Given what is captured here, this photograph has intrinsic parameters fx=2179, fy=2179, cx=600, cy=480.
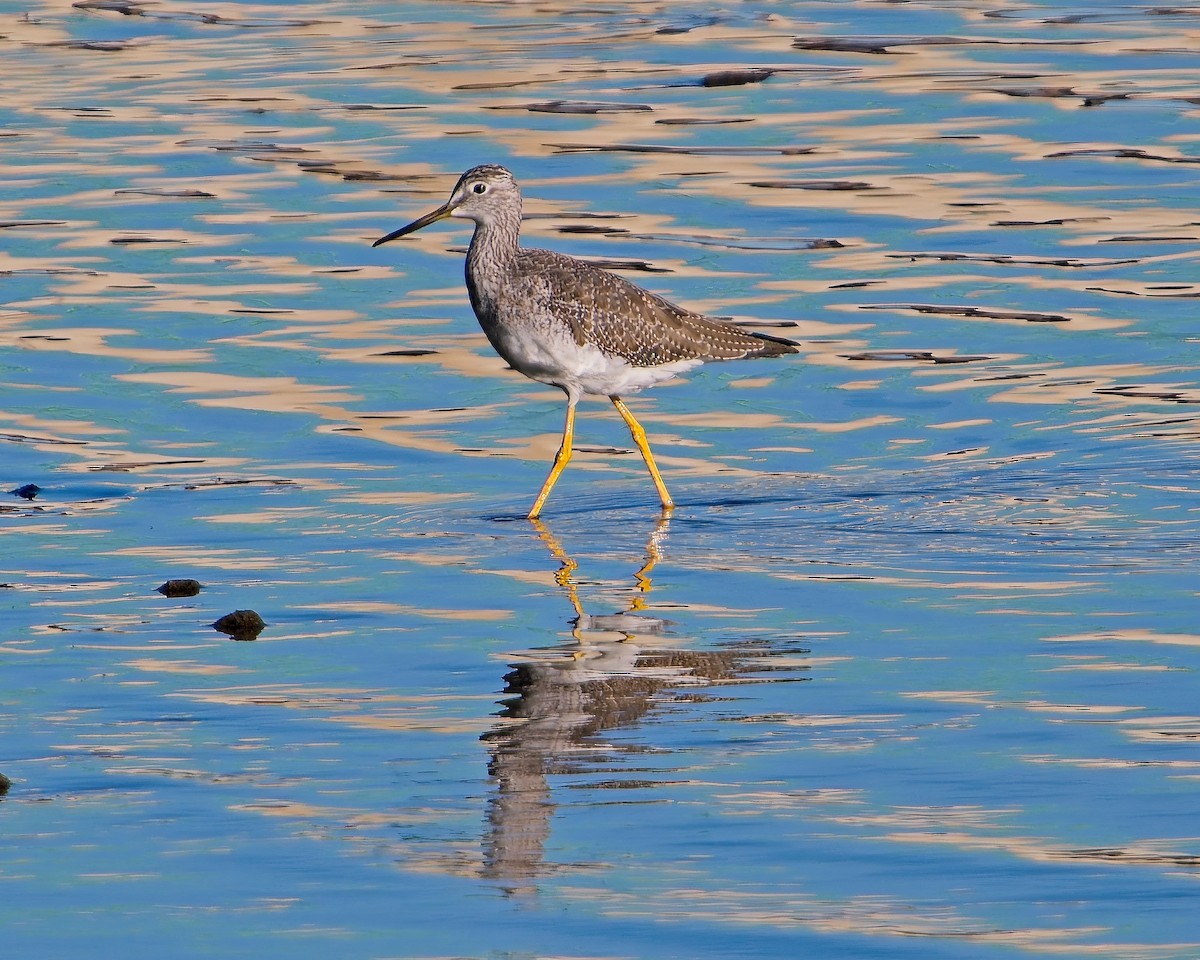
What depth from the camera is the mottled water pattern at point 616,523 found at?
6.94m

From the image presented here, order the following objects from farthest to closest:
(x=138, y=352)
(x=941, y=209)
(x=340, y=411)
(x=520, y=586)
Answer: (x=941, y=209)
(x=138, y=352)
(x=340, y=411)
(x=520, y=586)

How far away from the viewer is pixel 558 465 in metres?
12.9

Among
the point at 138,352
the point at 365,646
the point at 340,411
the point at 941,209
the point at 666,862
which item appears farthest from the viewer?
the point at 941,209

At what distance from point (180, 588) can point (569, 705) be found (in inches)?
103

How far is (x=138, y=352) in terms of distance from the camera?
1596 centimetres

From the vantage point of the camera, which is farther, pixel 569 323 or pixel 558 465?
pixel 569 323

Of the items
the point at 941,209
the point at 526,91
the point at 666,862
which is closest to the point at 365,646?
the point at 666,862

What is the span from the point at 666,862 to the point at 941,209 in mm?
13639

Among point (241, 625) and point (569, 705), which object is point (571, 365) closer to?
point (241, 625)

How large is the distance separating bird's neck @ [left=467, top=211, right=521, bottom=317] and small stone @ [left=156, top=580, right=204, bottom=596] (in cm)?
342

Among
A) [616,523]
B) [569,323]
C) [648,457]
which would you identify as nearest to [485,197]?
[569,323]

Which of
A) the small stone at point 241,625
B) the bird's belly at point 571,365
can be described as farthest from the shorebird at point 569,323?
the small stone at point 241,625

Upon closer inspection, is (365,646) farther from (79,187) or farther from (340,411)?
(79,187)

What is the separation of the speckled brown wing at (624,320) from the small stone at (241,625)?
12.7 ft
